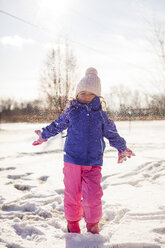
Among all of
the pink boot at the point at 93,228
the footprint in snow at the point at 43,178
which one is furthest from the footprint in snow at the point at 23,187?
the pink boot at the point at 93,228

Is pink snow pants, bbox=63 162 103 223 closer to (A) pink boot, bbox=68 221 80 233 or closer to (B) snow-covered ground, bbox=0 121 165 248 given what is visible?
(A) pink boot, bbox=68 221 80 233

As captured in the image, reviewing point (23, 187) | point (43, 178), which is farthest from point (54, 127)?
point (43, 178)

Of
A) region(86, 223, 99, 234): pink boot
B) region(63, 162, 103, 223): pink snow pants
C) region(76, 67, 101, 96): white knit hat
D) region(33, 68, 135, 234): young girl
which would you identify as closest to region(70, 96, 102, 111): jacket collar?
region(33, 68, 135, 234): young girl

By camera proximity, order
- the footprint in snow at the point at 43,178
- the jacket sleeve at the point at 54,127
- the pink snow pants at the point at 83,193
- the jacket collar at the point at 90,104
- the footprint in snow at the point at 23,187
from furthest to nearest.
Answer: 1. the footprint in snow at the point at 43,178
2. the footprint in snow at the point at 23,187
3. the jacket sleeve at the point at 54,127
4. the jacket collar at the point at 90,104
5. the pink snow pants at the point at 83,193

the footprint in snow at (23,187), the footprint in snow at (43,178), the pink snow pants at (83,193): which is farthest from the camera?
the footprint in snow at (43,178)

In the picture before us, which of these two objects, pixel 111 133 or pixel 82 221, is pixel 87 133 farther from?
pixel 82 221

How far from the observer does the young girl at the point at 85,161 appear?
5.33 feet

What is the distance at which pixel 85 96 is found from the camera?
182cm

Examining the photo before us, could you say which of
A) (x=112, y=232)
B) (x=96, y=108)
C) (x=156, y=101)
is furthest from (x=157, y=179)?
(x=156, y=101)

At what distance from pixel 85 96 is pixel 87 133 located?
1.14ft

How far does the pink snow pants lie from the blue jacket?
7 cm

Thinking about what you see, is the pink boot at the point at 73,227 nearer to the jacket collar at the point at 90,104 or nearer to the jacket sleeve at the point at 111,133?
the jacket sleeve at the point at 111,133

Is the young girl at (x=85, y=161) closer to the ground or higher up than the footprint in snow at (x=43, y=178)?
higher up

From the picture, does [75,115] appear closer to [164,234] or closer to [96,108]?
[96,108]
